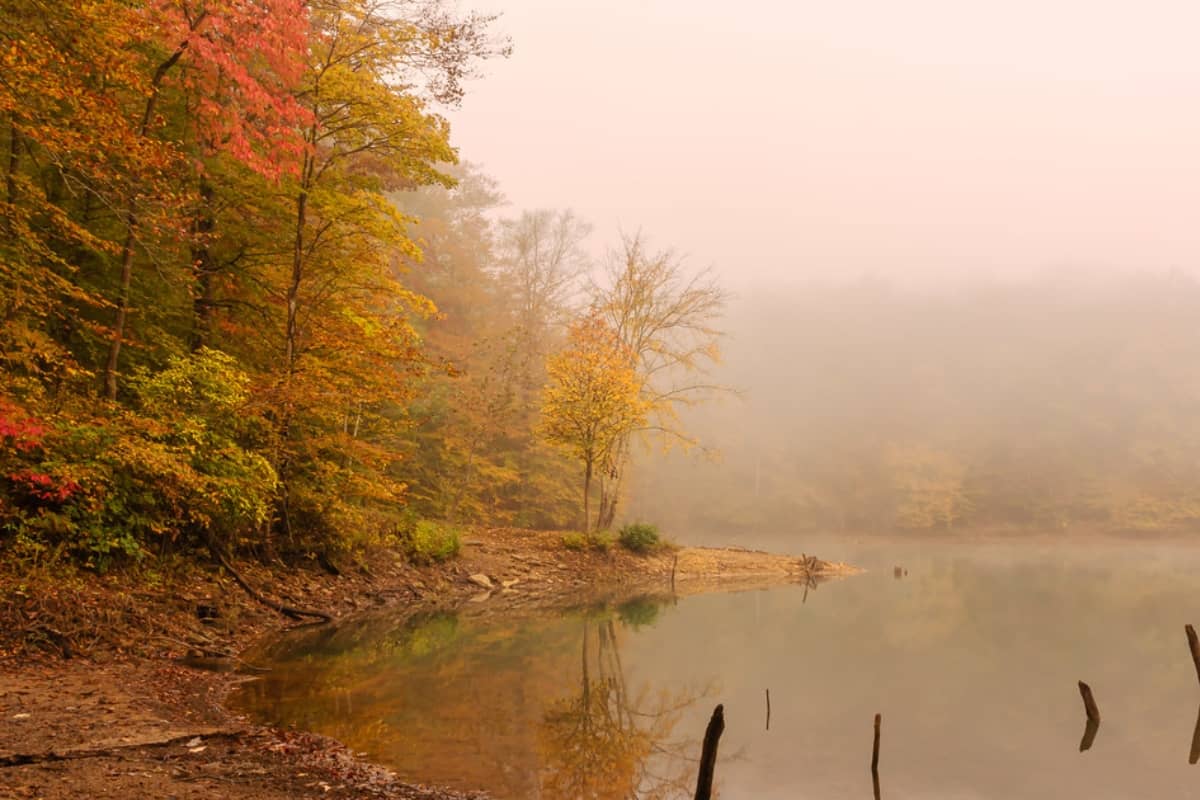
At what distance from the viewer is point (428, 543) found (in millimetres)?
23234

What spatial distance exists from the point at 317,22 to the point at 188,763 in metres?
16.8

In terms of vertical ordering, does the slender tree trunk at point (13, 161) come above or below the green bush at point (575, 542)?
above

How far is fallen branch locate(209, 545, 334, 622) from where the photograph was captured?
14.7 meters

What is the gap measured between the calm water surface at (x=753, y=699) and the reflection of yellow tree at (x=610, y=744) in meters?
0.04

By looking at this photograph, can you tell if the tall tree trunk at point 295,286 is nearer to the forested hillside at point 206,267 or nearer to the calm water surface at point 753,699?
the forested hillside at point 206,267

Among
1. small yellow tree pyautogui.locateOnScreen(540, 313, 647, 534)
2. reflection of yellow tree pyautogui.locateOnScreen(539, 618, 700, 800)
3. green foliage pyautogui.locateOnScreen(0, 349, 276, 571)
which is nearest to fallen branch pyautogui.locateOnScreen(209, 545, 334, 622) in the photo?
green foliage pyautogui.locateOnScreen(0, 349, 276, 571)

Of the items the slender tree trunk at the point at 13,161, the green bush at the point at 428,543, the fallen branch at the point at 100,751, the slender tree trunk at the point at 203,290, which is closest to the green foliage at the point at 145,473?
the slender tree trunk at the point at 203,290

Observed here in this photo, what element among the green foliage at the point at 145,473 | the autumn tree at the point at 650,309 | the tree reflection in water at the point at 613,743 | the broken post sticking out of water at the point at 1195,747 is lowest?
the broken post sticking out of water at the point at 1195,747

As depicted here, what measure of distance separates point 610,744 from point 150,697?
6.05 metres

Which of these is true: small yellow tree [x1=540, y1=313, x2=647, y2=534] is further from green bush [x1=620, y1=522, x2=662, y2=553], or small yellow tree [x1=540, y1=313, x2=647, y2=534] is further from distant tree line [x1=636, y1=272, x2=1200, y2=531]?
distant tree line [x1=636, y1=272, x2=1200, y2=531]

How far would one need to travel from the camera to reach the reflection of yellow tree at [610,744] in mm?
8492

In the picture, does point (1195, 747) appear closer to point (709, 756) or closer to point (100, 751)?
point (709, 756)

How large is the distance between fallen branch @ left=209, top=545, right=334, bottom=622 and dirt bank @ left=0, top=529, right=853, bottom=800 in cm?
23

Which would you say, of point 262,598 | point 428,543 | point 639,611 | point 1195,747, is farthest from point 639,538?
point 1195,747
